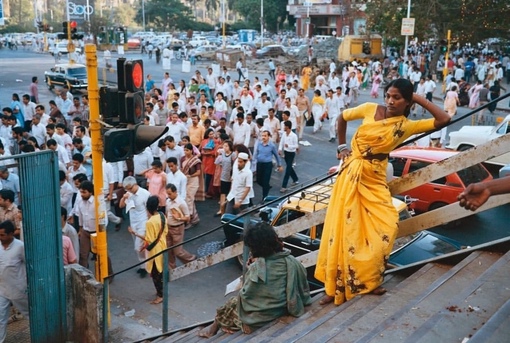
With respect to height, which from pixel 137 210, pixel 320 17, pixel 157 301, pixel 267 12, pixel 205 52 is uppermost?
pixel 267 12

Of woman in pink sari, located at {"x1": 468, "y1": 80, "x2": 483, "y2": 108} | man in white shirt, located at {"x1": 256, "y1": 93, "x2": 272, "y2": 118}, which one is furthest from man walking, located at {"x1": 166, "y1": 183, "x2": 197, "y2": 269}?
woman in pink sari, located at {"x1": 468, "y1": 80, "x2": 483, "y2": 108}

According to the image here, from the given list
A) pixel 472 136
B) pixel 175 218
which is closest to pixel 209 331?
pixel 175 218

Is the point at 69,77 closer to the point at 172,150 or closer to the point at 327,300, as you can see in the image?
the point at 172,150

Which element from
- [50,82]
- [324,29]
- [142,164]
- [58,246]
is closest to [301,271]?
[58,246]

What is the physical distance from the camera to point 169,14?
3332 inches

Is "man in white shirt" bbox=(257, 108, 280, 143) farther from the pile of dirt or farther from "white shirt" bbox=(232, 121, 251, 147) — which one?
the pile of dirt

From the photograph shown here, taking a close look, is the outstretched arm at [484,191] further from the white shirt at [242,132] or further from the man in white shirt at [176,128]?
the man in white shirt at [176,128]

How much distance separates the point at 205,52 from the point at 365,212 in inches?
1978

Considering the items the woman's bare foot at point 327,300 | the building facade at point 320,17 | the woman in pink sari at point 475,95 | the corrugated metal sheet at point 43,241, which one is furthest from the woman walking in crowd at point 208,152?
the building facade at point 320,17

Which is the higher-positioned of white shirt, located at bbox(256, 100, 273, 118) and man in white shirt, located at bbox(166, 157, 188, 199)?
white shirt, located at bbox(256, 100, 273, 118)

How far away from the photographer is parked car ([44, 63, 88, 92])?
27.7m

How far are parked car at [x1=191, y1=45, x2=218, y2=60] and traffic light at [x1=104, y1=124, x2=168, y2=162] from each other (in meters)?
45.3

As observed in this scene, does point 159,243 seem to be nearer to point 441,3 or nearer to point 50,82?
point 50,82

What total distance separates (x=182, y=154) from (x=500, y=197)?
8185 mm
